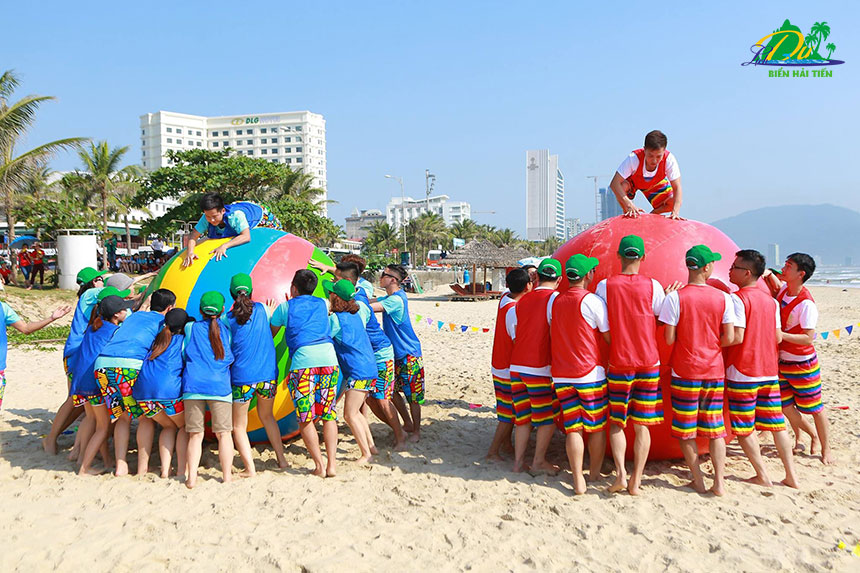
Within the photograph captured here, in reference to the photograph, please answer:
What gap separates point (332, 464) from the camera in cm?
553

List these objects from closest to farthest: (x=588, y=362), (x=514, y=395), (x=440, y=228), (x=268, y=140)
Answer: (x=588, y=362), (x=514, y=395), (x=440, y=228), (x=268, y=140)

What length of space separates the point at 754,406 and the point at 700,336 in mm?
818

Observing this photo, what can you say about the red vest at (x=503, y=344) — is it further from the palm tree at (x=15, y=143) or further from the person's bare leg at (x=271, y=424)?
the palm tree at (x=15, y=143)

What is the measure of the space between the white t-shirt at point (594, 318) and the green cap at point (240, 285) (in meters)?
2.89

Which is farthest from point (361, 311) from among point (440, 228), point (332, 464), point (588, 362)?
point (440, 228)

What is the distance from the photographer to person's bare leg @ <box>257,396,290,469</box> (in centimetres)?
550

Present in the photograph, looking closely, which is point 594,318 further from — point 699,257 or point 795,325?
point 795,325

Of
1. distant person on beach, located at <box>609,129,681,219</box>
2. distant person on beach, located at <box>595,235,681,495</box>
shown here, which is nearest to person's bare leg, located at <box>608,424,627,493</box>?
distant person on beach, located at <box>595,235,681,495</box>

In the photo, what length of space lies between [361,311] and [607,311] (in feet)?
7.94

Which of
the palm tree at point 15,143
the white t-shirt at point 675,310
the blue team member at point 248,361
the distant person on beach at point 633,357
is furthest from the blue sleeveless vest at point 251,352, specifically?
the palm tree at point 15,143

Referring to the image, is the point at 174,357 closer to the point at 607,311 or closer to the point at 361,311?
the point at 361,311

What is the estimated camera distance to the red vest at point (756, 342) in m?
4.95

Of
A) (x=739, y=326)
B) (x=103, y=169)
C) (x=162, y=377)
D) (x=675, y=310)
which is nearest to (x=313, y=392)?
(x=162, y=377)

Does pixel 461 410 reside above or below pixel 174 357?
below
